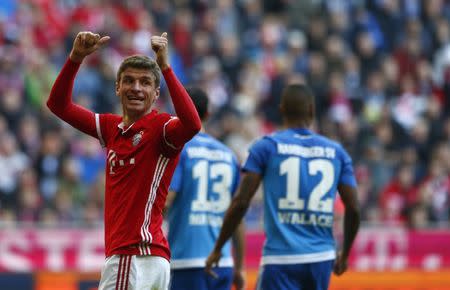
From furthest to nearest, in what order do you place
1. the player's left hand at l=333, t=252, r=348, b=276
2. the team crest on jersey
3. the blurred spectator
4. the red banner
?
the blurred spectator, the red banner, the player's left hand at l=333, t=252, r=348, b=276, the team crest on jersey

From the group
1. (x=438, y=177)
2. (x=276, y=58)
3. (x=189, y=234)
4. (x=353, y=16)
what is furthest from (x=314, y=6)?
(x=189, y=234)

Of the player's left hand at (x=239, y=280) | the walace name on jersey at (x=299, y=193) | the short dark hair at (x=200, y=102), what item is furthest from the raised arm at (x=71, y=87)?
the player's left hand at (x=239, y=280)

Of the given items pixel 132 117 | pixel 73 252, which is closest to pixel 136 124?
pixel 132 117

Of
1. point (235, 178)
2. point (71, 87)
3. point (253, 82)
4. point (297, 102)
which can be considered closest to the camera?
point (71, 87)

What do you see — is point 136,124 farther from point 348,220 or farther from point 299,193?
point 348,220

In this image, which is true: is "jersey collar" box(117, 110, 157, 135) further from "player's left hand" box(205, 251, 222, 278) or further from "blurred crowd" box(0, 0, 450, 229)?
"blurred crowd" box(0, 0, 450, 229)

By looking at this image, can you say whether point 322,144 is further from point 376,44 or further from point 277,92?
point 376,44

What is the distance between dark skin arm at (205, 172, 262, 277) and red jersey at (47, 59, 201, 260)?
1477 mm

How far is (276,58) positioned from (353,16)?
2.57m

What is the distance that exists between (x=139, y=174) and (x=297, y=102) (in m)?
2.08

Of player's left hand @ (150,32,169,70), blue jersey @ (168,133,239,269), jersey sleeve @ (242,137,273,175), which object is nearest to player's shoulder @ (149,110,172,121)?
player's left hand @ (150,32,169,70)

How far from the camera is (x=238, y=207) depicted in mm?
8461

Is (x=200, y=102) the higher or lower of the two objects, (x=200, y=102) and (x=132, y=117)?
the higher

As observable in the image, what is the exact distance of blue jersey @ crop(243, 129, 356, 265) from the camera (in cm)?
841
